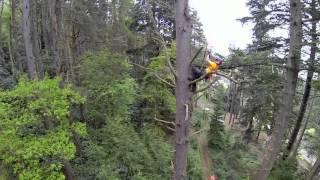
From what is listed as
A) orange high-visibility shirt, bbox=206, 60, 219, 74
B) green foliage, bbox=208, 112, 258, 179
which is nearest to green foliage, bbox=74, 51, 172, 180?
green foliage, bbox=208, 112, 258, 179

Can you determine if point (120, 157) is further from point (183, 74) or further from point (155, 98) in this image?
Answer: point (183, 74)

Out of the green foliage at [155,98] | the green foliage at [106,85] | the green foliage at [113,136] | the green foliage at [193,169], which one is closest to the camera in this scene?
the green foliage at [113,136]

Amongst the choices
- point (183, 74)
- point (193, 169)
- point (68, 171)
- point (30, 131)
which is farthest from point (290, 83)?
point (193, 169)

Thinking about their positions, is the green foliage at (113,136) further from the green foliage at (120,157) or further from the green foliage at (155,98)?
the green foliage at (155,98)

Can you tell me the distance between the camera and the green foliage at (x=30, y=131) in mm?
8883

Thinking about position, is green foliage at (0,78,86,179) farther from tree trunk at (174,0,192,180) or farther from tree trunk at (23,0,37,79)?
tree trunk at (174,0,192,180)

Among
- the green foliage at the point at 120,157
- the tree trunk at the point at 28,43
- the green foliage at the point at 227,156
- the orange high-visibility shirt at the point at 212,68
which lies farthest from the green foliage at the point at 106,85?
the orange high-visibility shirt at the point at 212,68

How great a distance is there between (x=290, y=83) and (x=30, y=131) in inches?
281

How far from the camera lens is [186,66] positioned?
149 inches

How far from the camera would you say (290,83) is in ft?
21.5

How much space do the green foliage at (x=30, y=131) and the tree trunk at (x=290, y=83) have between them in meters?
5.26

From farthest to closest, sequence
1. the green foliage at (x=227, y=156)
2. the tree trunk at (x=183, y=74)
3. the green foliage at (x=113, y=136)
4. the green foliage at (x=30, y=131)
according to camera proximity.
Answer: the green foliage at (x=227, y=156) → the green foliage at (x=113, y=136) → the green foliage at (x=30, y=131) → the tree trunk at (x=183, y=74)

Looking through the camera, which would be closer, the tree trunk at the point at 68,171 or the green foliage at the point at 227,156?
the tree trunk at the point at 68,171

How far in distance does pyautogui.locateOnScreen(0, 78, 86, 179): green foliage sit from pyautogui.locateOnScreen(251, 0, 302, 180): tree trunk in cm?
526
